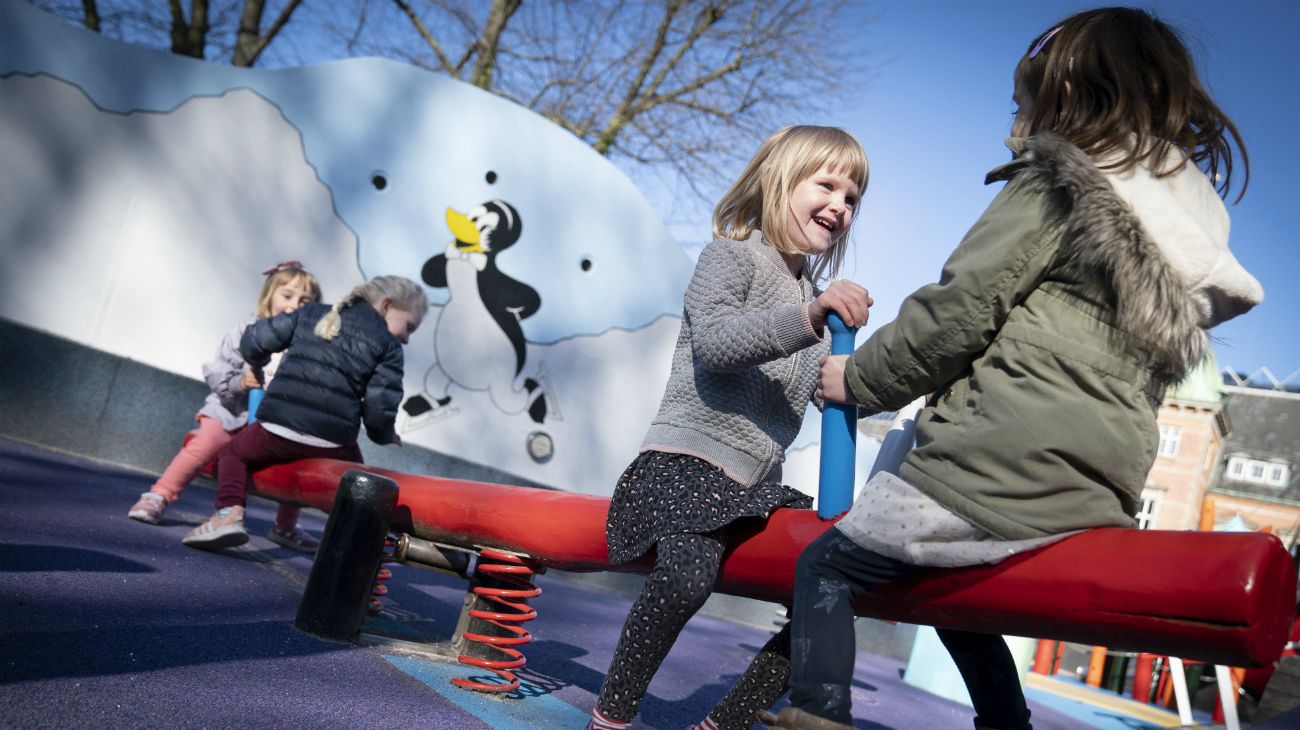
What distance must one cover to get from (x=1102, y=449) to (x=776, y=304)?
3.36 feet

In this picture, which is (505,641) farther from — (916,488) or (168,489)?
(168,489)

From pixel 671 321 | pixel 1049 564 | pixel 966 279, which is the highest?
pixel 671 321

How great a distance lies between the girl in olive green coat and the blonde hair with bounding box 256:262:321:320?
484 cm

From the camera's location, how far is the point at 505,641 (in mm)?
3195

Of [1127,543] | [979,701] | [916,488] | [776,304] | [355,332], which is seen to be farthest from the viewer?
[355,332]

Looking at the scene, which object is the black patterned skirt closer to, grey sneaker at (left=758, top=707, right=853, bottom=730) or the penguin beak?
grey sneaker at (left=758, top=707, right=853, bottom=730)

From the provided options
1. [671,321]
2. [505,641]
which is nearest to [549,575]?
[671,321]

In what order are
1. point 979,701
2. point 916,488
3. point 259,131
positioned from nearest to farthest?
1. point 916,488
2. point 979,701
3. point 259,131

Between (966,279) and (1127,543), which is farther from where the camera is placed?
(966,279)

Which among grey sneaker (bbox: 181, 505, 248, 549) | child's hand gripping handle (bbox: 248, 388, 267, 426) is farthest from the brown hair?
child's hand gripping handle (bbox: 248, 388, 267, 426)

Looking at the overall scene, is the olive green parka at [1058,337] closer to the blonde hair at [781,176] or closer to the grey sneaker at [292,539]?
the blonde hair at [781,176]

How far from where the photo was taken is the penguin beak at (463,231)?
801cm

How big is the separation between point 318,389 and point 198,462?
1124mm

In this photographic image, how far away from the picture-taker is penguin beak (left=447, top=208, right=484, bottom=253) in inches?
315
